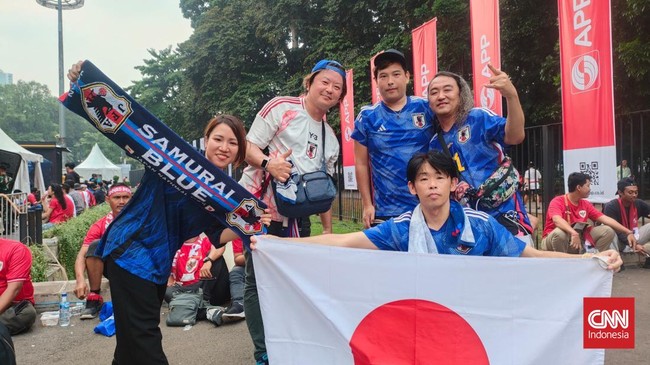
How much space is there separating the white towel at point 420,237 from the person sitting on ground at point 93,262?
5.90ft

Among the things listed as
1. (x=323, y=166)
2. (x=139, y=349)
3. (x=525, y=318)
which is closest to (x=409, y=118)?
(x=323, y=166)

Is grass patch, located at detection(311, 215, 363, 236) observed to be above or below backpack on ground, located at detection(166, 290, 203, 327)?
above

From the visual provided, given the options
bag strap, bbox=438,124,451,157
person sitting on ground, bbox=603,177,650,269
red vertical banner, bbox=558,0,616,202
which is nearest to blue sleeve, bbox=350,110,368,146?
bag strap, bbox=438,124,451,157

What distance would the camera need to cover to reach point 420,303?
8.01 feet

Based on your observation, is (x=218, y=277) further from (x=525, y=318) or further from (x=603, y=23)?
(x=603, y=23)

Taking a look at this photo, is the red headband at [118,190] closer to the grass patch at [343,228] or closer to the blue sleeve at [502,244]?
the blue sleeve at [502,244]

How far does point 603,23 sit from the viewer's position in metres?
5.52

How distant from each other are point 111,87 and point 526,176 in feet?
25.2

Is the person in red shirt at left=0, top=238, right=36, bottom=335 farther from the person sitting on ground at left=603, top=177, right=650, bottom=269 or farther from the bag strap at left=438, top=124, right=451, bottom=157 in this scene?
the person sitting on ground at left=603, top=177, right=650, bottom=269

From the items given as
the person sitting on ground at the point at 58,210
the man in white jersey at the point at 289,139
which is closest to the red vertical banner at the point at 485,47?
the man in white jersey at the point at 289,139

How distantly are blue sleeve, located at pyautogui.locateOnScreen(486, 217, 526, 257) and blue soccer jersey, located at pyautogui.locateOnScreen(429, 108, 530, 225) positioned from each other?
37cm

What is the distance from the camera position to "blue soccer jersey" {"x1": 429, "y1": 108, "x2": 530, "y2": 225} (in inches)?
113

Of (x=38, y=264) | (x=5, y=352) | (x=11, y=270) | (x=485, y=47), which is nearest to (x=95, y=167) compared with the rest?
(x=38, y=264)

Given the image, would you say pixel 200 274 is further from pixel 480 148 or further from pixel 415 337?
pixel 480 148
